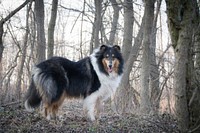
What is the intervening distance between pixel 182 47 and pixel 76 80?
322cm

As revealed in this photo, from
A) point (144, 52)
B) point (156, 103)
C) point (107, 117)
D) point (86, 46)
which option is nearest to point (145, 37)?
point (144, 52)

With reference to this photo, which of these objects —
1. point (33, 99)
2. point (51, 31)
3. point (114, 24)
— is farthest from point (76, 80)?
point (114, 24)

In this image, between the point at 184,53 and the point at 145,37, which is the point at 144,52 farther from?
the point at 184,53

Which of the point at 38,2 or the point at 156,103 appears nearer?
the point at 156,103

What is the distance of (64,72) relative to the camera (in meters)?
7.39

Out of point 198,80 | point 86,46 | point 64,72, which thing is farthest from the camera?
point 86,46

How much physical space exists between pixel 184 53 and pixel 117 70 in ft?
10.2

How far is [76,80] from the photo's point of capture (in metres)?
7.61

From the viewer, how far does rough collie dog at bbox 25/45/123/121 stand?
716 centimetres

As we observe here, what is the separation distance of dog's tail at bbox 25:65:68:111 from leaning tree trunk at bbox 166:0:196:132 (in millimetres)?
2958

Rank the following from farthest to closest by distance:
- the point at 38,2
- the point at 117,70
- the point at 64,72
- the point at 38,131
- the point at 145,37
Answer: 1. the point at 38,2
2. the point at 145,37
3. the point at 117,70
4. the point at 64,72
5. the point at 38,131

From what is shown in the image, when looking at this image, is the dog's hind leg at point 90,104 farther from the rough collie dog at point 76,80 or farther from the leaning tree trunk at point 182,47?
the leaning tree trunk at point 182,47

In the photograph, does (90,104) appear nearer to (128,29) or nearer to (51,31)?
(51,31)

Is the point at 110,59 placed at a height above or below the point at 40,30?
below
